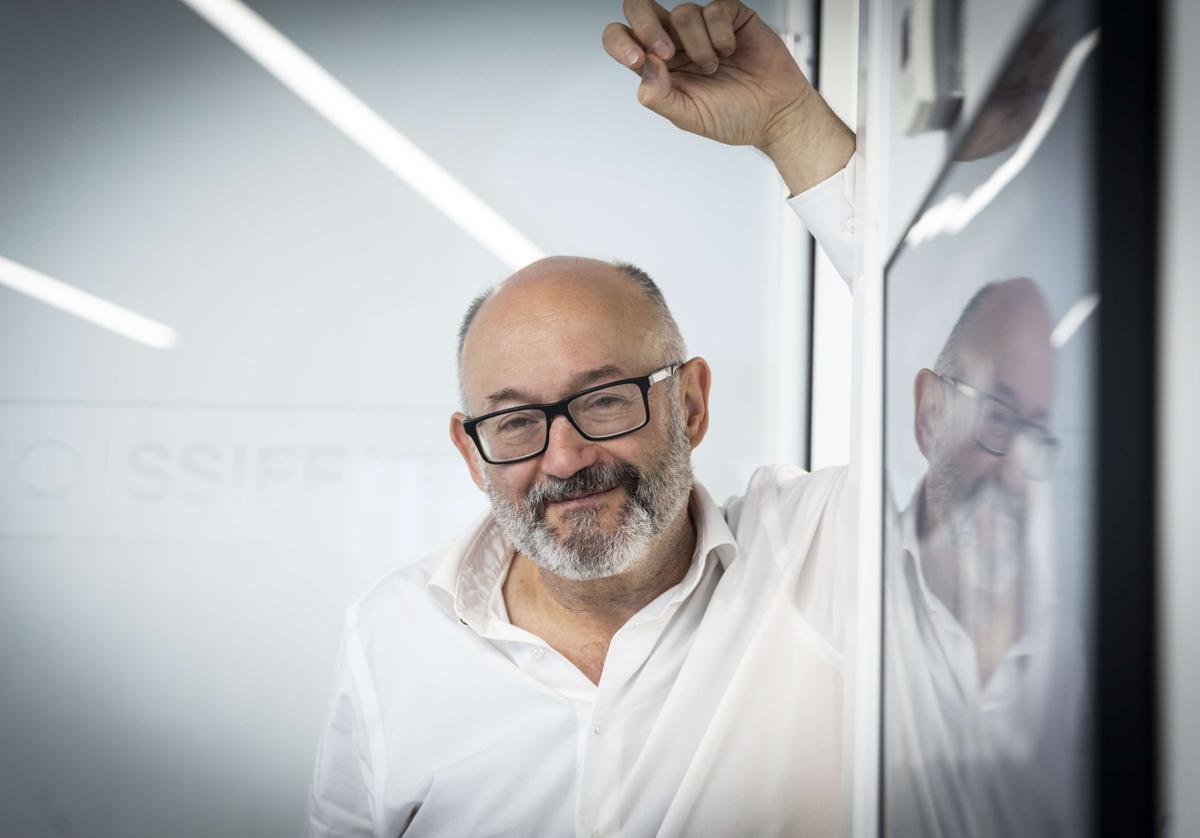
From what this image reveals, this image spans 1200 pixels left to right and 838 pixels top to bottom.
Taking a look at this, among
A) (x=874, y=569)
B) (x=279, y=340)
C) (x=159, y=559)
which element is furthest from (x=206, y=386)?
(x=874, y=569)

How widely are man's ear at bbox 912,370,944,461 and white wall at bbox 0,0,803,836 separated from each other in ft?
3.78

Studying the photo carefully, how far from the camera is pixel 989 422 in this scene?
408 millimetres

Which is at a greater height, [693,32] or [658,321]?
[693,32]

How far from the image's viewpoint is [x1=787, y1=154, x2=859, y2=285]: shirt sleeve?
0.97 meters

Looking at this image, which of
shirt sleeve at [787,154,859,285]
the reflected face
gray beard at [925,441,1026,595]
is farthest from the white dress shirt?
gray beard at [925,441,1026,595]

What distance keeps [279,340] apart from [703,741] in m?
1.25

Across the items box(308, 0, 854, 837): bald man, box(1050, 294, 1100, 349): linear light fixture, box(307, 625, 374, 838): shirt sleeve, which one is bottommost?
box(307, 625, 374, 838): shirt sleeve

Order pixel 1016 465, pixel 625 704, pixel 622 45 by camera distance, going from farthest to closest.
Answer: pixel 625 704, pixel 622 45, pixel 1016 465

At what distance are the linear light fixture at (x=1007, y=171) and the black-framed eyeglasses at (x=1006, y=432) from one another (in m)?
0.10

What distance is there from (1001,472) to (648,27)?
0.71 m

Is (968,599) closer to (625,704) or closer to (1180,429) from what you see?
(1180,429)

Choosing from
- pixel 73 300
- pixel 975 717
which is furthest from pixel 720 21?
pixel 73 300

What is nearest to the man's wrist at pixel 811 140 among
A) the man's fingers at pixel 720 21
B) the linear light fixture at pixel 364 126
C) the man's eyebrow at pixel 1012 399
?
the man's fingers at pixel 720 21

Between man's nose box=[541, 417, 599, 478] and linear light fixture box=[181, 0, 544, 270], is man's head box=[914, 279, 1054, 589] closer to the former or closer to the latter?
man's nose box=[541, 417, 599, 478]
